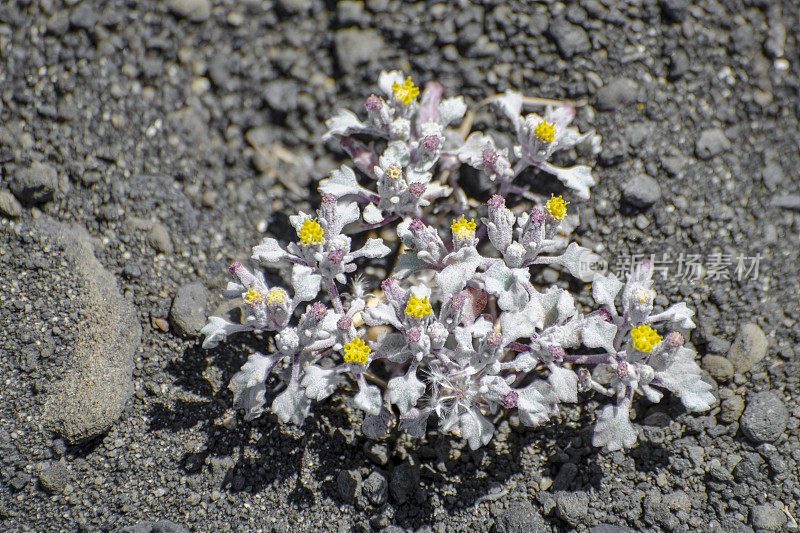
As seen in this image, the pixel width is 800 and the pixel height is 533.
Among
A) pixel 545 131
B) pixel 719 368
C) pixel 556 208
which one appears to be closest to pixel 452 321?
pixel 556 208

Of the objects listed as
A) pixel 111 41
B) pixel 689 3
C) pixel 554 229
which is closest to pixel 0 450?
pixel 111 41

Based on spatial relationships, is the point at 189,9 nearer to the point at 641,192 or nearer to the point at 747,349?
the point at 641,192

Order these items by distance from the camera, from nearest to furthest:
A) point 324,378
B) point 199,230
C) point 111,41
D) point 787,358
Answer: point 324,378
point 787,358
point 199,230
point 111,41

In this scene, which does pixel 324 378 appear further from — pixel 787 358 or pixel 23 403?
pixel 787 358

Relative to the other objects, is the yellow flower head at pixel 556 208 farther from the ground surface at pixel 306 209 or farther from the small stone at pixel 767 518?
the small stone at pixel 767 518

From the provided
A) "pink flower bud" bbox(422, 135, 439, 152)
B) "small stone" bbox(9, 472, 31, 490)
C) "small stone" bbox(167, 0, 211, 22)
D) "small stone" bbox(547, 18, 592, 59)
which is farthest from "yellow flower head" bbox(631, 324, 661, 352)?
"small stone" bbox(167, 0, 211, 22)

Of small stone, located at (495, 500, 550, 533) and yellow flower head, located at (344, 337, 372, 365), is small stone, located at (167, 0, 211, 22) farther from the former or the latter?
small stone, located at (495, 500, 550, 533)
